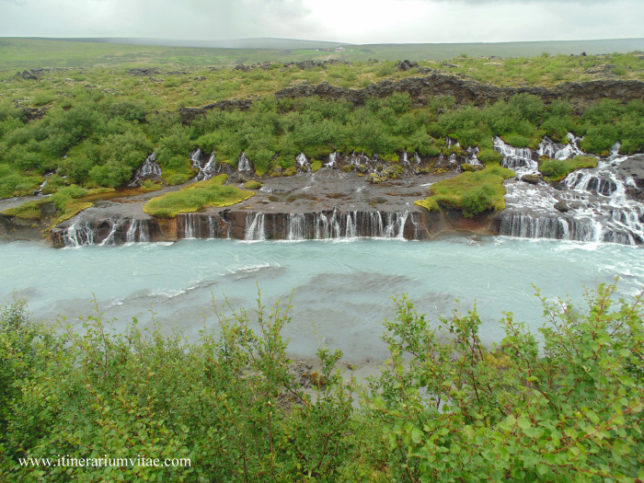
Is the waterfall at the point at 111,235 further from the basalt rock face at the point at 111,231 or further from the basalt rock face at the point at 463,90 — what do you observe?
the basalt rock face at the point at 463,90

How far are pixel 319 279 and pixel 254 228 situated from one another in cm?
893

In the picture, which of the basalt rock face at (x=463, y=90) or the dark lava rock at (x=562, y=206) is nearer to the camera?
the dark lava rock at (x=562, y=206)

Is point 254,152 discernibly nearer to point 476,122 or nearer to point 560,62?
point 476,122

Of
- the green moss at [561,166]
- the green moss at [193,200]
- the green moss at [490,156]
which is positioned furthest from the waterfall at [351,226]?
the green moss at [561,166]

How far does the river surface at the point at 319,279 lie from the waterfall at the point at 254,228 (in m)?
1.20

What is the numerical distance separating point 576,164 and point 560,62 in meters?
32.9

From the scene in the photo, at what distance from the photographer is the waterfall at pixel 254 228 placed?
2727 centimetres

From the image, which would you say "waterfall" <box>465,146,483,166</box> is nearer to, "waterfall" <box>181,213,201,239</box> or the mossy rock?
the mossy rock

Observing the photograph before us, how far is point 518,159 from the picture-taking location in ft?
118

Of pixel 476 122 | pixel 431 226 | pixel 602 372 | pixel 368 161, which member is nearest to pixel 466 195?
pixel 431 226

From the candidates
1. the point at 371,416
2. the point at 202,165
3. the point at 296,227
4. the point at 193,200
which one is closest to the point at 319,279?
the point at 296,227

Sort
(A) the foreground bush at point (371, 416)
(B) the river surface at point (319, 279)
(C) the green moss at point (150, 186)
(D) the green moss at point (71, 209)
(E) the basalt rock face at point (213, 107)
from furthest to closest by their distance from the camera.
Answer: (E) the basalt rock face at point (213, 107), (C) the green moss at point (150, 186), (D) the green moss at point (71, 209), (B) the river surface at point (319, 279), (A) the foreground bush at point (371, 416)

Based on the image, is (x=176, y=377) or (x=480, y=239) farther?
(x=480, y=239)

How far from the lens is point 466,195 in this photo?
1059 inches
